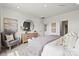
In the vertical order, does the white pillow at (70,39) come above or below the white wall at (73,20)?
below

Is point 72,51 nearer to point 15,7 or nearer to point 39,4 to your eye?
point 39,4

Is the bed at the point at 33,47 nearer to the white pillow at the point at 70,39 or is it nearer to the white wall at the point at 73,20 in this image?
the white pillow at the point at 70,39

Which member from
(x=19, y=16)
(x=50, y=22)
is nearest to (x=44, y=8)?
(x=50, y=22)

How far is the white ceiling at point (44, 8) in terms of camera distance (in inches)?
71.3

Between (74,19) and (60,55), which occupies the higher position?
(74,19)

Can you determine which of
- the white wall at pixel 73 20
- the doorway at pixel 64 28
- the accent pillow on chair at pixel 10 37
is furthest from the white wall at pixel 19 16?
the white wall at pixel 73 20

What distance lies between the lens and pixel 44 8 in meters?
1.86

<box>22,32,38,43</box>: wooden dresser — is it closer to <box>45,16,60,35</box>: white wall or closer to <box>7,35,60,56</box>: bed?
<box>7,35,60,56</box>: bed

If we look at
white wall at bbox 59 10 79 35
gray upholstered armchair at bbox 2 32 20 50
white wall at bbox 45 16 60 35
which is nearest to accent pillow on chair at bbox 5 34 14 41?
gray upholstered armchair at bbox 2 32 20 50

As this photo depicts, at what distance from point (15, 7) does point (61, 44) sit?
88 cm

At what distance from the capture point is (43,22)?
76.1 inches

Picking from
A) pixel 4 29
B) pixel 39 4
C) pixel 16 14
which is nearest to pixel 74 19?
pixel 39 4

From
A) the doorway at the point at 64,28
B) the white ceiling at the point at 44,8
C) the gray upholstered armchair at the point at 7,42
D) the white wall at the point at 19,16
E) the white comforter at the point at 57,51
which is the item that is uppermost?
the white ceiling at the point at 44,8

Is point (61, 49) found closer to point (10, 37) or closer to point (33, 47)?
point (33, 47)
